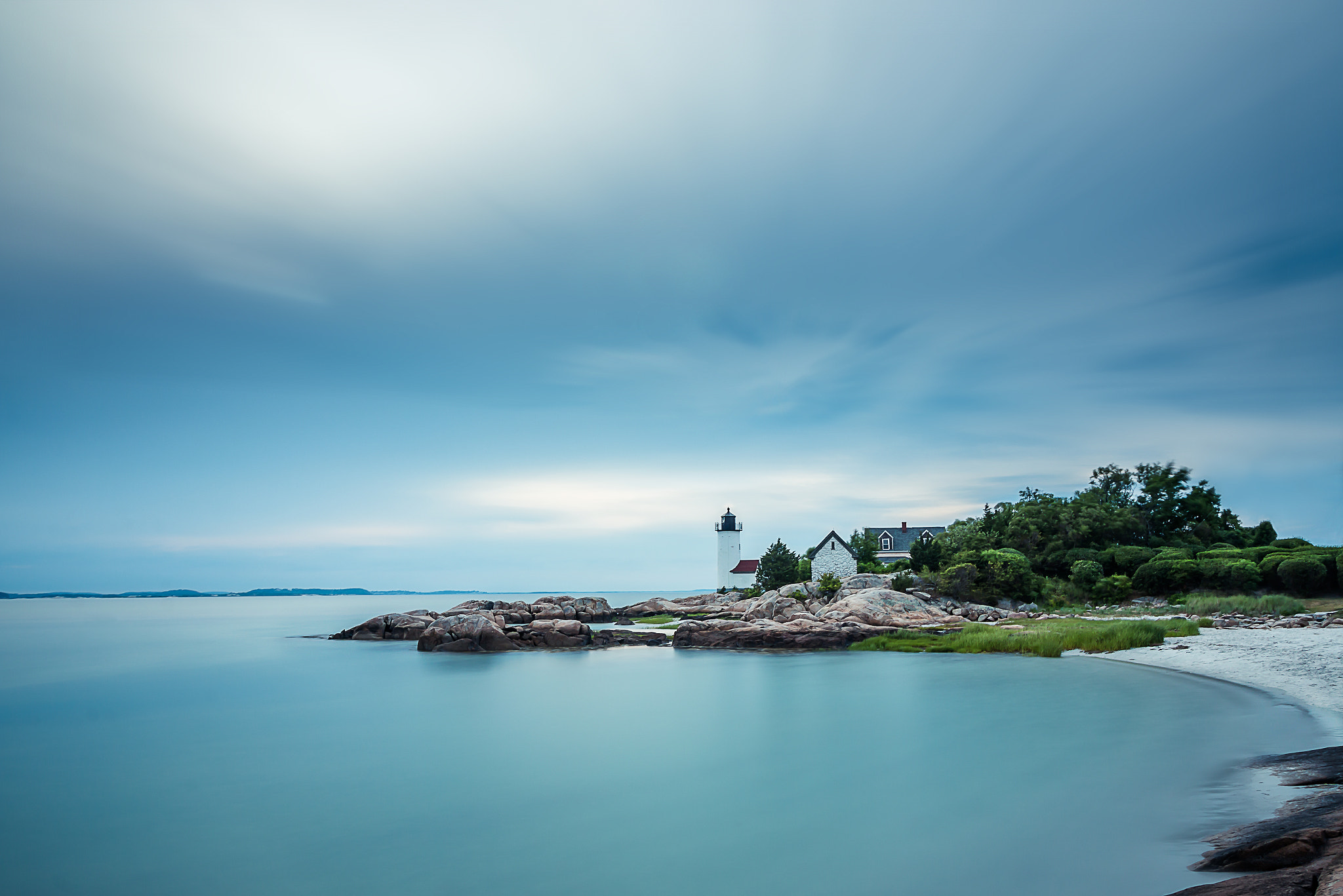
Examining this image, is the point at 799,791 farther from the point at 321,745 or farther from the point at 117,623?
the point at 117,623

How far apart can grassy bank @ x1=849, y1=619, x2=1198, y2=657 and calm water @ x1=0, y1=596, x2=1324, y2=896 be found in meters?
1.56

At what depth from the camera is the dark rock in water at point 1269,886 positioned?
4434 mm

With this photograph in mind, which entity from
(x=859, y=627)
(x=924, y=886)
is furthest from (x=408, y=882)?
(x=859, y=627)

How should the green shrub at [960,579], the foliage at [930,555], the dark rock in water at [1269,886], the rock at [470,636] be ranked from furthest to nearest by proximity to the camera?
the foliage at [930,555], the green shrub at [960,579], the rock at [470,636], the dark rock in water at [1269,886]

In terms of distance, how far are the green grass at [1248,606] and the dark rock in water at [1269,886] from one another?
2980 centimetres

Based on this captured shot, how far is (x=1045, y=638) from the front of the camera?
2580 cm

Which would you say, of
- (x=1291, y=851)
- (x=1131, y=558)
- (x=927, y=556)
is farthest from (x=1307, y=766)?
(x=927, y=556)

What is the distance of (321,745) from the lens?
54.0 feet

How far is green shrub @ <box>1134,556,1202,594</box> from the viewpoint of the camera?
1388 inches

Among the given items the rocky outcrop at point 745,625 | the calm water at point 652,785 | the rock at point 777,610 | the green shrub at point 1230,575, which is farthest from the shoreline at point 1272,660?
the rock at point 777,610

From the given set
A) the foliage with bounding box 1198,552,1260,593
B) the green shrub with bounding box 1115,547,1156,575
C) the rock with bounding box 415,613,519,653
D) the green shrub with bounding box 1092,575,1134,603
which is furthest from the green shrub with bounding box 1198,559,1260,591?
the rock with bounding box 415,613,519,653

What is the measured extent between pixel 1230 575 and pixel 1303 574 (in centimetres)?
272

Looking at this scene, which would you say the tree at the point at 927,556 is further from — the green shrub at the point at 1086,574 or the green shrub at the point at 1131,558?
the green shrub at the point at 1131,558

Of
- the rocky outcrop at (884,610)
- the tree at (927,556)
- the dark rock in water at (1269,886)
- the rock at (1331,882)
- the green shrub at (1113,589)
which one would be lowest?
the dark rock in water at (1269,886)
